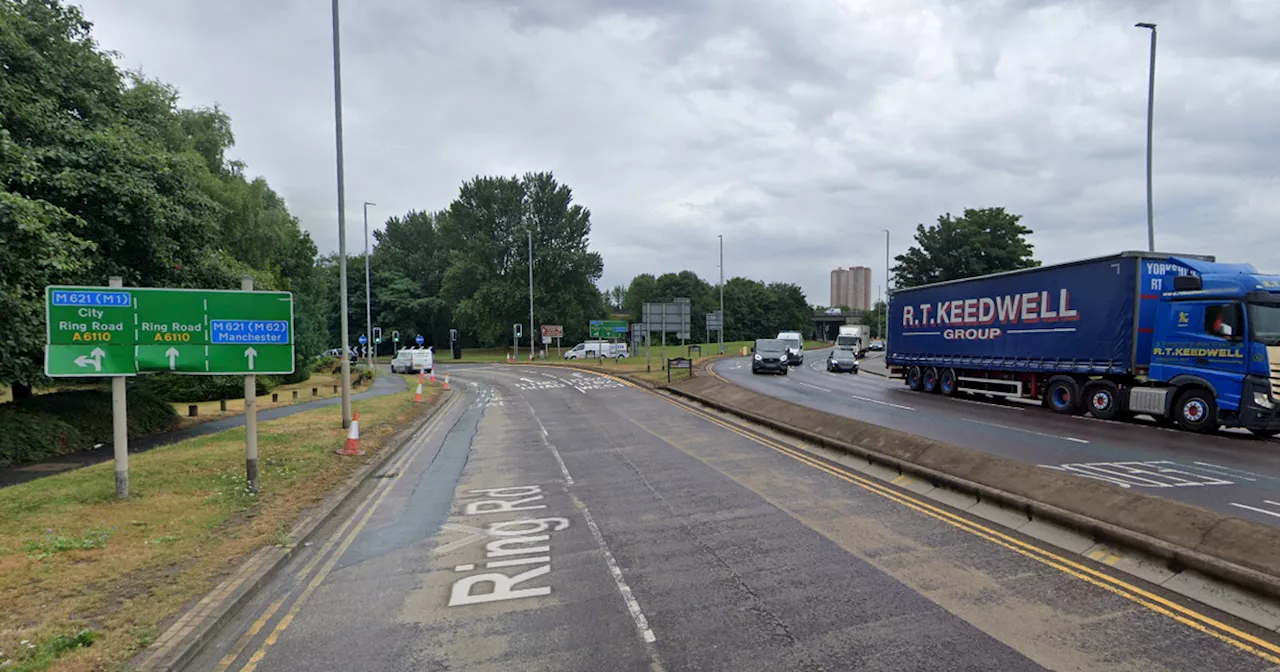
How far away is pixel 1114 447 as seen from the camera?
1323 cm

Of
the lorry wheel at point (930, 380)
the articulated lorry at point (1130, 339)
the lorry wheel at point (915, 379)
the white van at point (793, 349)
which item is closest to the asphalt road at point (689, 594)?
the articulated lorry at point (1130, 339)

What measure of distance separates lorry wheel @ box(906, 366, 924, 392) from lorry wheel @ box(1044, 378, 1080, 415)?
7.35 m

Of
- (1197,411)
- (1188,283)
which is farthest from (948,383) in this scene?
(1197,411)

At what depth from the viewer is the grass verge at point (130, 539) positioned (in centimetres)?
511

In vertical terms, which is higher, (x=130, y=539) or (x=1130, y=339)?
(x=1130, y=339)

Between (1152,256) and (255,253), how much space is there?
36.6 m

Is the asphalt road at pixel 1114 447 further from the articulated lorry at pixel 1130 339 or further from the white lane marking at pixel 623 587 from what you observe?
the white lane marking at pixel 623 587

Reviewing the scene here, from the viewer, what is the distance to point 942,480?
9.51 m

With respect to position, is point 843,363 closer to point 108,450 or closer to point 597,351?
point 597,351

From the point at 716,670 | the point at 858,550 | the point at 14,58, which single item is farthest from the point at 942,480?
the point at 14,58

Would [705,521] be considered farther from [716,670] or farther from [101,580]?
[101,580]

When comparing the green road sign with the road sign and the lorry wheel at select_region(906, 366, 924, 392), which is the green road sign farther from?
the road sign

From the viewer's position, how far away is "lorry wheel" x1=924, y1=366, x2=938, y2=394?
26672mm

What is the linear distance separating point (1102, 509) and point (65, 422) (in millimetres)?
21057
